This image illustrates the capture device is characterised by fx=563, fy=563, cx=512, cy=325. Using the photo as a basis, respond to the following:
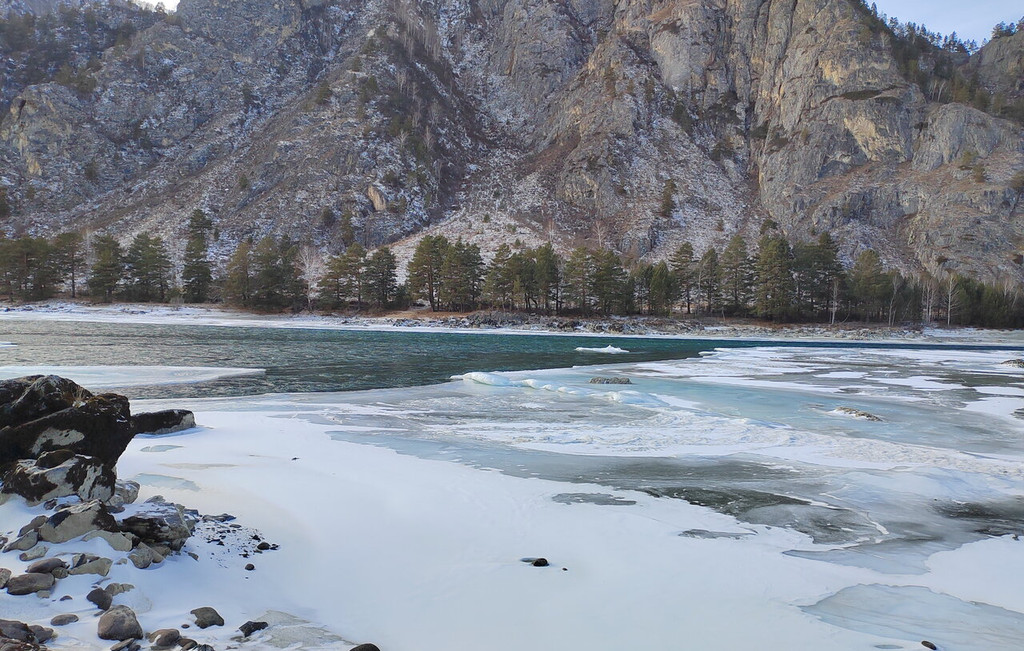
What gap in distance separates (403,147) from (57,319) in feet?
270

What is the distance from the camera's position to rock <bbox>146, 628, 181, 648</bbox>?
382 centimetres

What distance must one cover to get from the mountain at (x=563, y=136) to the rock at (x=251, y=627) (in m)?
101

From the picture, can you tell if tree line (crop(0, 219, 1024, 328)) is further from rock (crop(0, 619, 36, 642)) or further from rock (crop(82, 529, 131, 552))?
rock (crop(0, 619, 36, 642))

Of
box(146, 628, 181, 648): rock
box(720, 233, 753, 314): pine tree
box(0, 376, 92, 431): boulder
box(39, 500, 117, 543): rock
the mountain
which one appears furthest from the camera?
the mountain

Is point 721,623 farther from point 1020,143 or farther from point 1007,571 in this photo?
point 1020,143

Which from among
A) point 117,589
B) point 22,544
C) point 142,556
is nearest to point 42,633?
point 117,589

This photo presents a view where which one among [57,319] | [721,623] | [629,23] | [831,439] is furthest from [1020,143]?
[57,319]

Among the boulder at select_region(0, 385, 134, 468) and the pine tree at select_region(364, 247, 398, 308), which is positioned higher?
the pine tree at select_region(364, 247, 398, 308)

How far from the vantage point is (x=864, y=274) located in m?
75.6

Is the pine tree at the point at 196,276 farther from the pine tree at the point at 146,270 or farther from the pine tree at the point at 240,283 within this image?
the pine tree at the point at 240,283

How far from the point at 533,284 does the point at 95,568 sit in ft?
238

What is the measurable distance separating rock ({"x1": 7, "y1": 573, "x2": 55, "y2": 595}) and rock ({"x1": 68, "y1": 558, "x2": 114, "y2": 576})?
17 centimetres

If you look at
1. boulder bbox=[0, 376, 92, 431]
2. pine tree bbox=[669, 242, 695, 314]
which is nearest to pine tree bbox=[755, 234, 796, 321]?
pine tree bbox=[669, 242, 695, 314]

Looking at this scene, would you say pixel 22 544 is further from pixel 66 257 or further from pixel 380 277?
pixel 66 257
